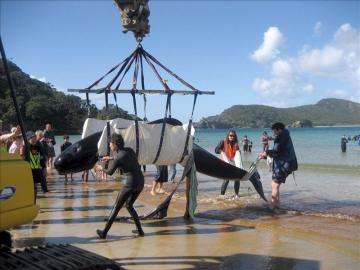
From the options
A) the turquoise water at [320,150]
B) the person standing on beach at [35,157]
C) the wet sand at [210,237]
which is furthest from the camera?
the turquoise water at [320,150]

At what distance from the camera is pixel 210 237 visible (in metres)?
8.30

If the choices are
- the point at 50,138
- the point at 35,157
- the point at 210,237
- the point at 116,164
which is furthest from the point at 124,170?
the point at 50,138

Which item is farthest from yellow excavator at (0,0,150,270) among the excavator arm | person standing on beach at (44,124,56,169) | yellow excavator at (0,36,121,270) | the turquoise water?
the turquoise water

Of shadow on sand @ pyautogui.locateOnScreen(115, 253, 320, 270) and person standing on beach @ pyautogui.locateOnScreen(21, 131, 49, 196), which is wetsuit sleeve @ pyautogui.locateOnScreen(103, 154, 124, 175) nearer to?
shadow on sand @ pyautogui.locateOnScreen(115, 253, 320, 270)

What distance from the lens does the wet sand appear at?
676cm

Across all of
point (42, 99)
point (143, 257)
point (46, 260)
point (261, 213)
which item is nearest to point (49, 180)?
point (261, 213)

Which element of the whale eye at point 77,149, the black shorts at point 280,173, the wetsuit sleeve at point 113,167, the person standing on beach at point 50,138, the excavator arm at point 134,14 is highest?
the excavator arm at point 134,14

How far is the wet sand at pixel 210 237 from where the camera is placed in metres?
6.76

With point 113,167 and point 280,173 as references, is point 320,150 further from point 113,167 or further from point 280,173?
point 113,167

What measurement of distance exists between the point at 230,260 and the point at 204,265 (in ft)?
1.50

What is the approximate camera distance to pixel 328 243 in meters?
7.92

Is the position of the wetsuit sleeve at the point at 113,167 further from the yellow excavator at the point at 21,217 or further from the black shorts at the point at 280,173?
the black shorts at the point at 280,173

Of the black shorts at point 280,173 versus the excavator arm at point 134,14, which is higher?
the excavator arm at point 134,14


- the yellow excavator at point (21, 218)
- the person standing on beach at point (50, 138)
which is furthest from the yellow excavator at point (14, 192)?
the person standing on beach at point (50, 138)
